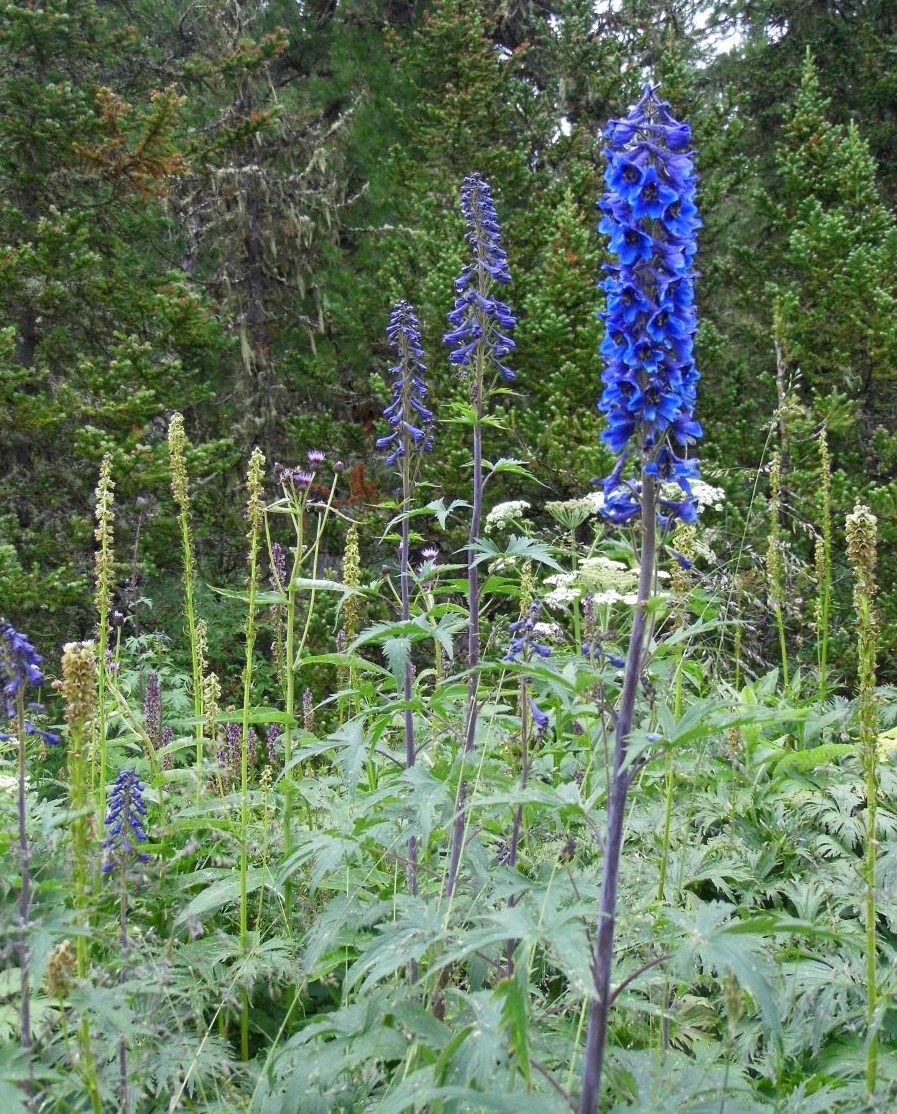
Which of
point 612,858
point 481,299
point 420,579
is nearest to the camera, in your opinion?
point 612,858

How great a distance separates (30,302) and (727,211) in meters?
10.8

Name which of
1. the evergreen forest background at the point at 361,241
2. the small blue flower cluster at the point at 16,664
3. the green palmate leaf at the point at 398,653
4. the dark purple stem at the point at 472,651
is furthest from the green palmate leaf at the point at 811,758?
the evergreen forest background at the point at 361,241

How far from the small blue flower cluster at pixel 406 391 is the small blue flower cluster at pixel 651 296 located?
151 cm

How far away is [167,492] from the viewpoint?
38.6 ft

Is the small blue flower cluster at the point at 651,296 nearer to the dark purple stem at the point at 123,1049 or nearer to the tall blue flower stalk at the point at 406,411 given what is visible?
the tall blue flower stalk at the point at 406,411

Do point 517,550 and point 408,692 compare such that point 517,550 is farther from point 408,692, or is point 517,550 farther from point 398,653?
point 408,692

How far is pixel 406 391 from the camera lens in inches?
142

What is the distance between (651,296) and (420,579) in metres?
1.31

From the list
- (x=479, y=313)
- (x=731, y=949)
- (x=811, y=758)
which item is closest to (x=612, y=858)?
(x=731, y=949)

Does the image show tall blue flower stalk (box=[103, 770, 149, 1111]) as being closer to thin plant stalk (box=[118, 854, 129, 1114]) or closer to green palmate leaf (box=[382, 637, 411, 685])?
thin plant stalk (box=[118, 854, 129, 1114])

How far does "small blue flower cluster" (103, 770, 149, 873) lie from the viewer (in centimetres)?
254

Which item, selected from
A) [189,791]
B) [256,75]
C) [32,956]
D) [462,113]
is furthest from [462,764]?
[256,75]

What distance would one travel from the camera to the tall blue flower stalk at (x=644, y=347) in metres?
1.99

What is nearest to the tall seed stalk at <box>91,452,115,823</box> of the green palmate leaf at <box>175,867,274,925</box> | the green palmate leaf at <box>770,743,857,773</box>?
the green palmate leaf at <box>175,867,274,925</box>
